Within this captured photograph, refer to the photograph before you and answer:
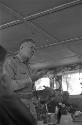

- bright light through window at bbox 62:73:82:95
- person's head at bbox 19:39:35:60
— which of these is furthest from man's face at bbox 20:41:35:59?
bright light through window at bbox 62:73:82:95

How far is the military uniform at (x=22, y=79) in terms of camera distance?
179 centimetres

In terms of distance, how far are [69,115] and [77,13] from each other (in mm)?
1102

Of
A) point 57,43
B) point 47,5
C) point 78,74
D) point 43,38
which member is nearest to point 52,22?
point 47,5

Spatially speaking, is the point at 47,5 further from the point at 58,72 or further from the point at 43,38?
the point at 58,72

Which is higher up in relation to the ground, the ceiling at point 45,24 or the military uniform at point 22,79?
the ceiling at point 45,24

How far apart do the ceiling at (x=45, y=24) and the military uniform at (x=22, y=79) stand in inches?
34.9

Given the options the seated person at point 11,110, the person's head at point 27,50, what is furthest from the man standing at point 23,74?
the seated person at point 11,110

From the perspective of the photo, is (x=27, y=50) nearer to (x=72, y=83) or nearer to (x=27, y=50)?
(x=27, y=50)

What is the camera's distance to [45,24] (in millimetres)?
3164

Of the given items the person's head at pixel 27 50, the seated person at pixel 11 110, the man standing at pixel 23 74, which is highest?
the person's head at pixel 27 50

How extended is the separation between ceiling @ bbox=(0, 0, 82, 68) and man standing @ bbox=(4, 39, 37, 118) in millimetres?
759

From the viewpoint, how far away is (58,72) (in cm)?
595

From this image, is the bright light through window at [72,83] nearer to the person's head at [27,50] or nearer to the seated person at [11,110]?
the person's head at [27,50]

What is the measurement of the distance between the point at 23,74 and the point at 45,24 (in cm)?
138
